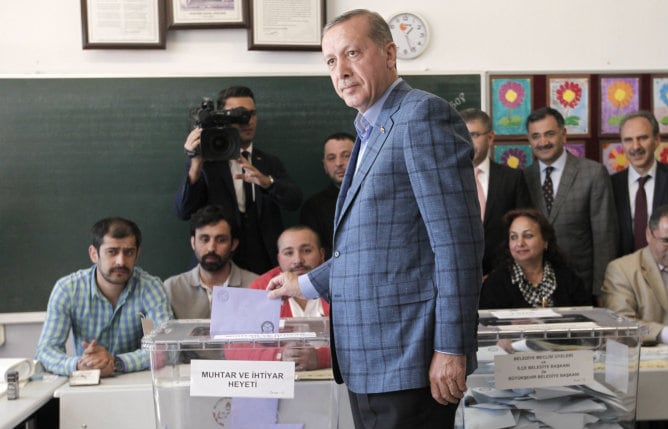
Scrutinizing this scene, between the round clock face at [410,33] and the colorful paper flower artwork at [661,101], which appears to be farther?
the colorful paper flower artwork at [661,101]

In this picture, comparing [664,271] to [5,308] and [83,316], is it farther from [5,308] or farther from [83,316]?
[5,308]

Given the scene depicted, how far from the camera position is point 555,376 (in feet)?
6.91

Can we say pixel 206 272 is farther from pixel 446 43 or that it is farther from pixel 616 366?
pixel 616 366

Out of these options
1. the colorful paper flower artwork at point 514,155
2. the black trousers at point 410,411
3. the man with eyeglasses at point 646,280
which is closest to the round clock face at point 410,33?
the colorful paper flower artwork at point 514,155

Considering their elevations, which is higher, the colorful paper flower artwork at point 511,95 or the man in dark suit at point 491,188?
the colorful paper flower artwork at point 511,95

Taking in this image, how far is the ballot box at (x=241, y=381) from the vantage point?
78.6 inches

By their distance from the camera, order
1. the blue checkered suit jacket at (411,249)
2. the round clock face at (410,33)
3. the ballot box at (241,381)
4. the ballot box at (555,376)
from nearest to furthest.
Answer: the blue checkered suit jacket at (411,249), the ballot box at (241,381), the ballot box at (555,376), the round clock face at (410,33)

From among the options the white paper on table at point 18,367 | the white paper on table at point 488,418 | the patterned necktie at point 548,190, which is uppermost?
the patterned necktie at point 548,190

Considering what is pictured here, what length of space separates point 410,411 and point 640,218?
2714 millimetres

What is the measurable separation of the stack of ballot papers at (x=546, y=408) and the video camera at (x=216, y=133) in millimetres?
1792

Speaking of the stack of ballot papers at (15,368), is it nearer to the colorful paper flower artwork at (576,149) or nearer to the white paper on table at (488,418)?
the white paper on table at (488,418)

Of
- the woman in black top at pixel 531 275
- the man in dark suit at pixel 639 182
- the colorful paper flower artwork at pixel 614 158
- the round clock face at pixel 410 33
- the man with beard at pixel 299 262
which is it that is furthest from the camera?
the colorful paper flower artwork at pixel 614 158

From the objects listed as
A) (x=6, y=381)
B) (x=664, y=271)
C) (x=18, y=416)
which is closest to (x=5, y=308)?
(x=6, y=381)

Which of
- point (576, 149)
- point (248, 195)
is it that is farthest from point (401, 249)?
point (576, 149)
